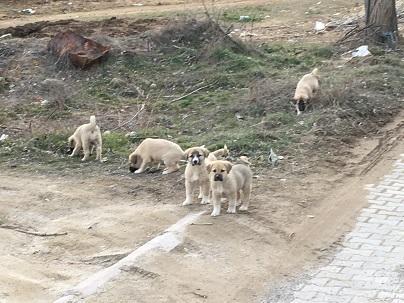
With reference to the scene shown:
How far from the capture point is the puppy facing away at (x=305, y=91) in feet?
37.0

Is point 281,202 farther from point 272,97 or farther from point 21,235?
point 272,97

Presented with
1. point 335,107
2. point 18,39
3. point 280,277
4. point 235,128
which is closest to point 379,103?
point 335,107

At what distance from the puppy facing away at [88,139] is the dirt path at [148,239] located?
623mm

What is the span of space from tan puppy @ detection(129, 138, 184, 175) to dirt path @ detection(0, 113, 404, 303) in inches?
8.3

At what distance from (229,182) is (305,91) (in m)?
3.92

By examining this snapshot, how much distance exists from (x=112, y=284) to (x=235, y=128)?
15.7 ft

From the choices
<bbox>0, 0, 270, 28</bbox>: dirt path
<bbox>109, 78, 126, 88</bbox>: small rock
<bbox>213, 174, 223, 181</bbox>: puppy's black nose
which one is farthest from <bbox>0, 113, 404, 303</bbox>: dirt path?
<bbox>0, 0, 270, 28</bbox>: dirt path

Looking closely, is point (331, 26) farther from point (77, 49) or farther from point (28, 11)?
point (28, 11)

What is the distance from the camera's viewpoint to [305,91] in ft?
37.2

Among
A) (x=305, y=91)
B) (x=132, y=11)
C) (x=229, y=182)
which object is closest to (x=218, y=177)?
(x=229, y=182)

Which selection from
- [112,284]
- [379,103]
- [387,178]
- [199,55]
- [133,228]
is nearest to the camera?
[112,284]

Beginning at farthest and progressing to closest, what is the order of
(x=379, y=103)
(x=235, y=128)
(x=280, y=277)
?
(x=379, y=103), (x=235, y=128), (x=280, y=277)

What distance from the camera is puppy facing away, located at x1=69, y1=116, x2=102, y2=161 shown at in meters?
9.77

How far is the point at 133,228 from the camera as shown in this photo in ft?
25.4
